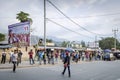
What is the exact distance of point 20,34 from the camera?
38.9m

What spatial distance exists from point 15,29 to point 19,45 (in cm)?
335

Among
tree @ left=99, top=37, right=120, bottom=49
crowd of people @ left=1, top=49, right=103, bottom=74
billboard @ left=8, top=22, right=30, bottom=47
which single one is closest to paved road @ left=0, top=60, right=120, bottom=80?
crowd of people @ left=1, top=49, right=103, bottom=74

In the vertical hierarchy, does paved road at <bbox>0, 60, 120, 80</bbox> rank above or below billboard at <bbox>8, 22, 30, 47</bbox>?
below

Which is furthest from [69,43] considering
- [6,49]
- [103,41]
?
[6,49]

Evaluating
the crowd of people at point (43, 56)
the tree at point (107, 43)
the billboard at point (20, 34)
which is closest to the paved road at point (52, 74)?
the crowd of people at point (43, 56)

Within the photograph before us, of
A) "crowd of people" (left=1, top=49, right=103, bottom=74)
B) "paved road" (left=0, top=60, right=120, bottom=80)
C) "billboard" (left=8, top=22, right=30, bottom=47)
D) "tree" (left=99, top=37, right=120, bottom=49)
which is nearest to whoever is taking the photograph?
"paved road" (left=0, top=60, right=120, bottom=80)

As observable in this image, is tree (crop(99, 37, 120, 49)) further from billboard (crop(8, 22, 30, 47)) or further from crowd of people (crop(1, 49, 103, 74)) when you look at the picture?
billboard (crop(8, 22, 30, 47))

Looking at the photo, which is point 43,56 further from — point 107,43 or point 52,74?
point 107,43

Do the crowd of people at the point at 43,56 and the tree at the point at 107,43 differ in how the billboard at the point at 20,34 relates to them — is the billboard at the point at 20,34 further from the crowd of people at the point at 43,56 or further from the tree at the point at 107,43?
the tree at the point at 107,43

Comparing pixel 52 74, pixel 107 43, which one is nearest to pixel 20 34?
pixel 52 74

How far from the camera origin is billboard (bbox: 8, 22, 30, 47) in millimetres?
37344

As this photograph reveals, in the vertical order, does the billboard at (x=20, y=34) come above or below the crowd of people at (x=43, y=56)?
above

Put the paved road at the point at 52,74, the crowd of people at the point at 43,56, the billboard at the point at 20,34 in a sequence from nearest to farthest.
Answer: the paved road at the point at 52,74 < the crowd of people at the point at 43,56 < the billboard at the point at 20,34

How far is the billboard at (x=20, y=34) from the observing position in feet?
123
